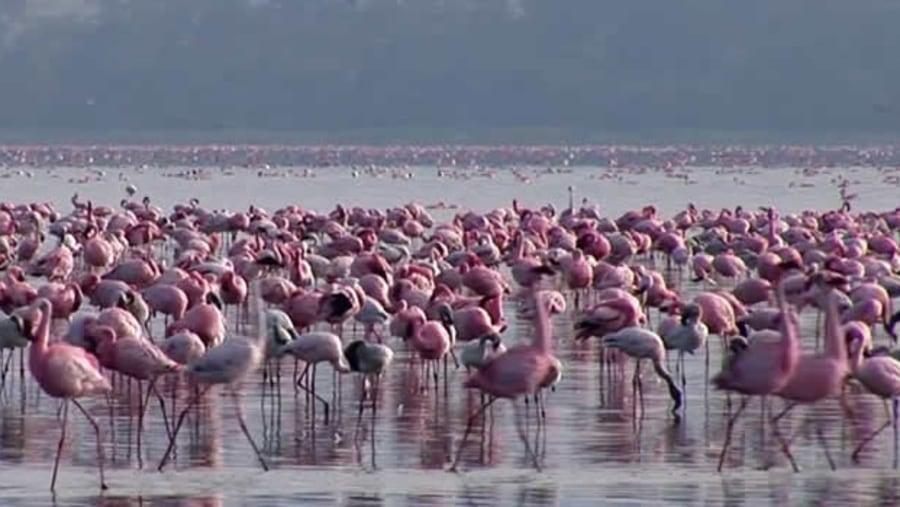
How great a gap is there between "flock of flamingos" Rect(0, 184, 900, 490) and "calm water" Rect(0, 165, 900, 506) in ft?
0.51

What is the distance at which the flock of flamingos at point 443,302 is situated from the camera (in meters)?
14.8

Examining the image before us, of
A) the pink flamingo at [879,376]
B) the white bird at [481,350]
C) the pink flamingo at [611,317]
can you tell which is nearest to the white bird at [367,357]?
the white bird at [481,350]

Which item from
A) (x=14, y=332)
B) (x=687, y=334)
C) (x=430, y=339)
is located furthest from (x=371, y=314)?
(x=14, y=332)

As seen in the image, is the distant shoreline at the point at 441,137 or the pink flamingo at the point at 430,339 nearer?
the pink flamingo at the point at 430,339

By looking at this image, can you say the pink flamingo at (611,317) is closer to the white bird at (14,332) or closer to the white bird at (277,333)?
the white bird at (277,333)

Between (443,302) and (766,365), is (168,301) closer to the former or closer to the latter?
(443,302)

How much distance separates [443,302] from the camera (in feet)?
60.8

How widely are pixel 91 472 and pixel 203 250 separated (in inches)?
425

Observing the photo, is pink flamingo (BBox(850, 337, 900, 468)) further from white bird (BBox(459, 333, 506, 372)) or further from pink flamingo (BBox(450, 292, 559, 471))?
white bird (BBox(459, 333, 506, 372))

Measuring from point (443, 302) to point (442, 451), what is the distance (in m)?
3.32

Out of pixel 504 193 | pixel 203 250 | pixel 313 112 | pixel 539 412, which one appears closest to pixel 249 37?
pixel 313 112

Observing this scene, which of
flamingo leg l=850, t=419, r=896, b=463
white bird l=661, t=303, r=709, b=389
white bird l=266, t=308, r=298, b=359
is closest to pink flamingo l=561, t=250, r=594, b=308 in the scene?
white bird l=266, t=308, r=298, b=359

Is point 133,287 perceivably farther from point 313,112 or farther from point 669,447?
point 313,112

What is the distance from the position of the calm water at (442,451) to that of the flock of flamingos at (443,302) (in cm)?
16
